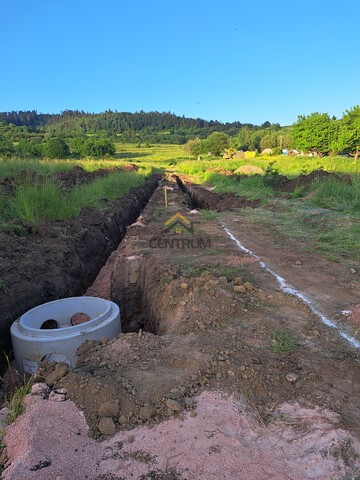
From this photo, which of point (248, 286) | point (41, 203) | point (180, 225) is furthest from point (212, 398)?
point (180, 225)

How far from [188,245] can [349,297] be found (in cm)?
354

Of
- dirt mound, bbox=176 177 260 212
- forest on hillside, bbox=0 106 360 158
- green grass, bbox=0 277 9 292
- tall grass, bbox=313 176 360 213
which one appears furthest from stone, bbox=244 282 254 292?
forest on hillside, bbox=0 106 360 158

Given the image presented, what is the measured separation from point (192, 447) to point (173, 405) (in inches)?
12.8

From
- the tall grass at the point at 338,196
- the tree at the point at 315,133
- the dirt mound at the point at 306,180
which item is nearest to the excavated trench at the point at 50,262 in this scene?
the tall grass at the point at 338,196

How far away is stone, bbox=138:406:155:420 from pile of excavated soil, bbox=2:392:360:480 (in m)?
0.07

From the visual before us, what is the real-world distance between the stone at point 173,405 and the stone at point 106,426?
0.39 meters

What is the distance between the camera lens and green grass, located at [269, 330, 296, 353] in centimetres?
297

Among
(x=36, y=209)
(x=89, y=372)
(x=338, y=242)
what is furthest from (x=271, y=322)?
(x=36, y=209)

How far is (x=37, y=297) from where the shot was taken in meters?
4.37

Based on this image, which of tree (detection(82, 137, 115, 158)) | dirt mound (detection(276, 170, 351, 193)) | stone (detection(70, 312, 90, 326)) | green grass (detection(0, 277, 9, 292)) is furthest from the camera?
tree (detection(82, 137, 115, 158))

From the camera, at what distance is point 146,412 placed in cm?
204

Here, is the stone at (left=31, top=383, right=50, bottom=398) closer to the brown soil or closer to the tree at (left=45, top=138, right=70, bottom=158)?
the brown soil

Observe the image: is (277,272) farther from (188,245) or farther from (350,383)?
(350,383)

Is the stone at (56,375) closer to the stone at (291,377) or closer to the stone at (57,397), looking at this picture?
the stone at (57,397)
